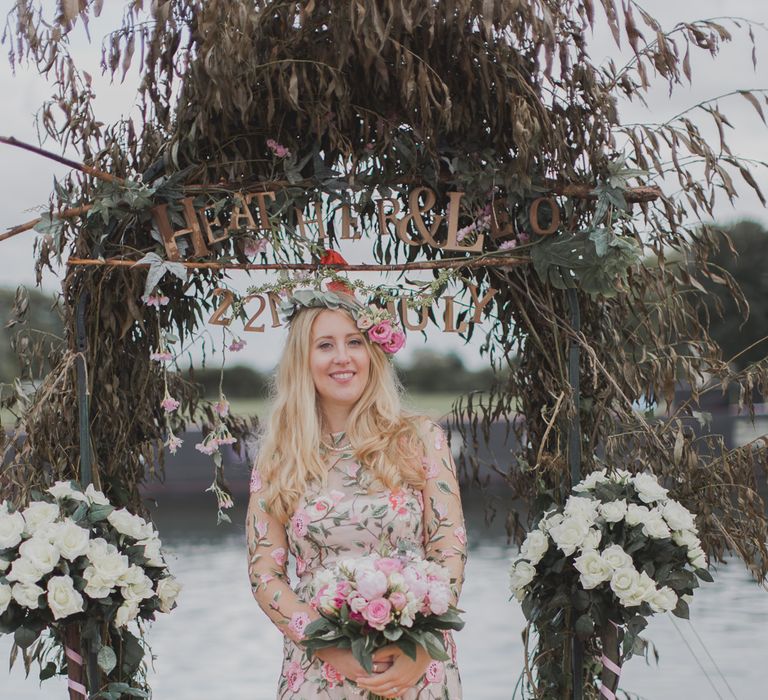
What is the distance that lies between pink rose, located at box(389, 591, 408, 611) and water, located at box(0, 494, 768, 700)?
8.83ft

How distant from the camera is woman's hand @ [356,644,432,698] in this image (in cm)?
232

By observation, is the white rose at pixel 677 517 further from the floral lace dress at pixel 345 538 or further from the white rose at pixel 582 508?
the floral lace dress at pixel 345 538

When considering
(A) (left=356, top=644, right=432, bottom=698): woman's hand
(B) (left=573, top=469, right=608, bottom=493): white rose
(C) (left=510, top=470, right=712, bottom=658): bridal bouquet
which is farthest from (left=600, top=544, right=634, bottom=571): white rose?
(A) (left=356, top=644, right=432, bottom=698): woman's hand

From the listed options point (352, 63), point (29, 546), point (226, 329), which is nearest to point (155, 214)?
point (226, 329)

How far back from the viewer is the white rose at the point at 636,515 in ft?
9.46

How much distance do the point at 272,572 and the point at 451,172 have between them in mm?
1280

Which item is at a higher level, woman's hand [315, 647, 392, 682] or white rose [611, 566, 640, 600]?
white rose [611, 566, 640, 600]

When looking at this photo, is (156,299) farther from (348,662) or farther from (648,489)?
(648,489)

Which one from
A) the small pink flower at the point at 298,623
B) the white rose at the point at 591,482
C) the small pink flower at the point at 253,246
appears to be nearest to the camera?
the small pink flower at the point at 298,623

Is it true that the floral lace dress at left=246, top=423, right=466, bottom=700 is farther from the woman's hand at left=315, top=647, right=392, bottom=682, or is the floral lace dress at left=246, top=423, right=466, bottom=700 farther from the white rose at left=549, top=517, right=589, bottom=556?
the white rose at left=549, top=517, right=589, bottom=556

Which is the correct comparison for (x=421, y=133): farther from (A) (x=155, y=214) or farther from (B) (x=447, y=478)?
(B) (x=447, y=478)

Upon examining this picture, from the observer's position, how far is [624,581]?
2.81m

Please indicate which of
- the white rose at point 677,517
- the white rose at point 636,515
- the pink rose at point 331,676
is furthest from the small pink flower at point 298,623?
the white rose at point 677,517

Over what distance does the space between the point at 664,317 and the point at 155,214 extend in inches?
62.7
